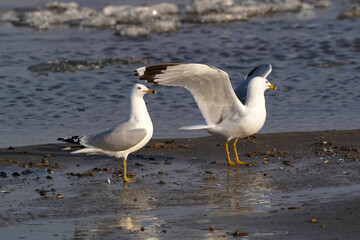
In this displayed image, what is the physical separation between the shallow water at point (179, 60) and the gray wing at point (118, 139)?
1920mm

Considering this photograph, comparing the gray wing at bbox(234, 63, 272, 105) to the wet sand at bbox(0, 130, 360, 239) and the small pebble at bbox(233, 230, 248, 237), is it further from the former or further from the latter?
the small pebble at bbox(233, 230, 248, 237)

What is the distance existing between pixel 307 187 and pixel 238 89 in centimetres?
274

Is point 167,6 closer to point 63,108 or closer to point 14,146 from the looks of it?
point 63,108

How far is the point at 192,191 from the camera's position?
7715 mm

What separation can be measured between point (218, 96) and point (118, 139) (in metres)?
1.48

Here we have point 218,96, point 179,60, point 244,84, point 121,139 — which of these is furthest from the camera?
point 179,60

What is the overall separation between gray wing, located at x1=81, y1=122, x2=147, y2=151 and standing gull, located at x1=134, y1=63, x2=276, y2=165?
2.25 feet

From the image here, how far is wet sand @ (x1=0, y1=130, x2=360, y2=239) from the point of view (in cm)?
632

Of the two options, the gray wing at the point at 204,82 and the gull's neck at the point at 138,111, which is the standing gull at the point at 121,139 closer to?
the gull's neck at the point at 138,111

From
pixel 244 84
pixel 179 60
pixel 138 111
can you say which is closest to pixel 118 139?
pixel 138 111

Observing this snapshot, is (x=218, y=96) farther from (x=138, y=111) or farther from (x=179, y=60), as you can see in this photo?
(x=179, y=60)

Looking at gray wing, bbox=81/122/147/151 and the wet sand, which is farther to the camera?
gray wing, bbox=81/122/147/151

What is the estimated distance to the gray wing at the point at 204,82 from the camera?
Result: 8.77 metres

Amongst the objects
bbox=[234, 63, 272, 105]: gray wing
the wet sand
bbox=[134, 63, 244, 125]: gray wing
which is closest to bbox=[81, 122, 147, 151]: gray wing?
the wet sand
